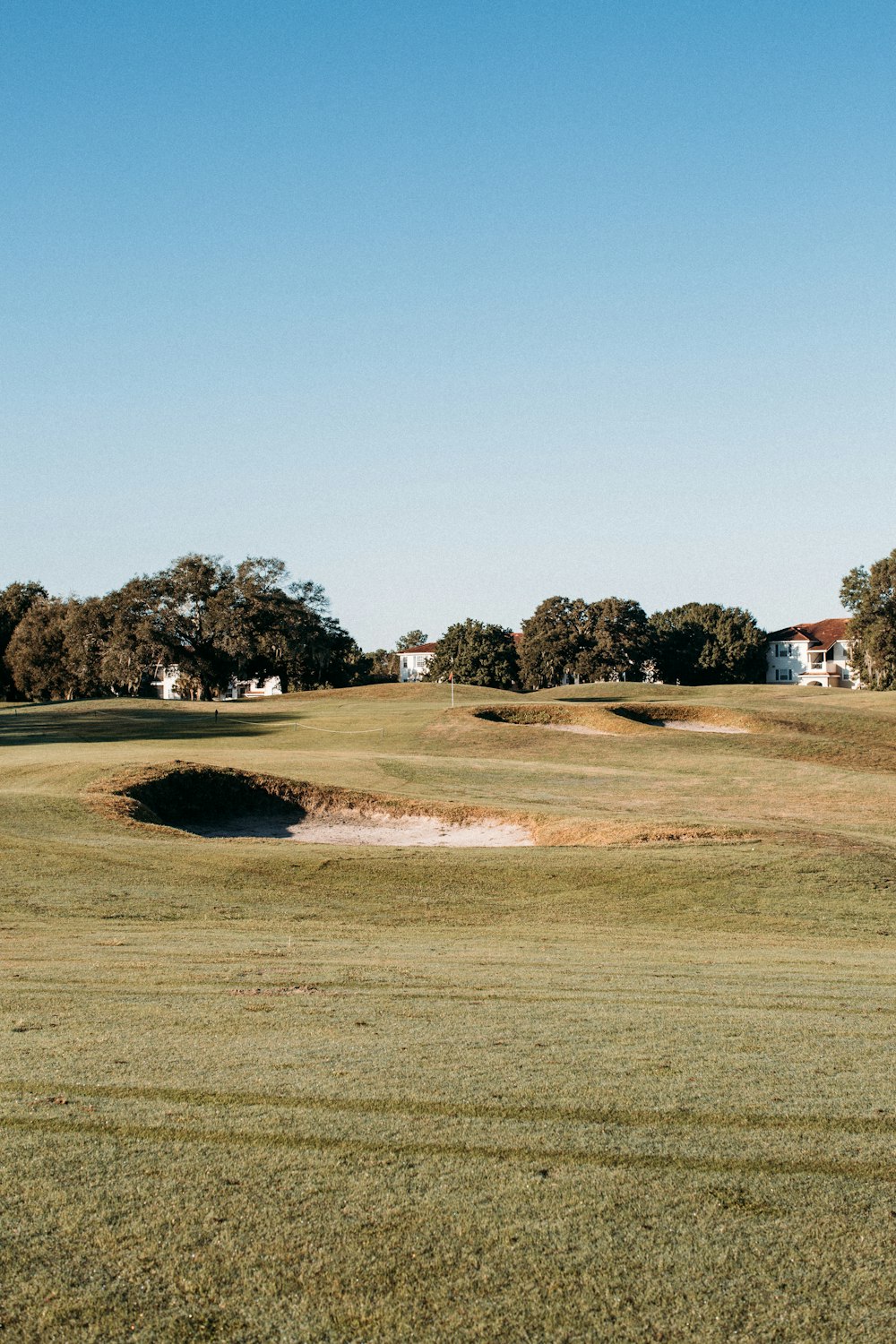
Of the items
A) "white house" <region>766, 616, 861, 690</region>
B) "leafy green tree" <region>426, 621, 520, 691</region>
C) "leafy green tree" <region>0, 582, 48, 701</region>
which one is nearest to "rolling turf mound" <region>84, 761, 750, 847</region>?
"leafy green tree" <region>0, 582, 48, 701</region>

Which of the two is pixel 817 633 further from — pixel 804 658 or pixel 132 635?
pixel 132 635

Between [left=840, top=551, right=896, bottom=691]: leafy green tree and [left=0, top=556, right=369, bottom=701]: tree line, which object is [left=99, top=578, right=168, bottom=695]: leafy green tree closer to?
[left=0, top=556, right=369, bottom=701]: tree line

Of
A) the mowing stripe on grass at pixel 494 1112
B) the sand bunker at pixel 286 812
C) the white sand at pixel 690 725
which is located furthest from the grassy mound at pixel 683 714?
the mowing stripe on grass at pixel 494 1112

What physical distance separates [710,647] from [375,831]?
11693 centimetres

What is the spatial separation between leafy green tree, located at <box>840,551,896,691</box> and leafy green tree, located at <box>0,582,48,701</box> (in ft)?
263

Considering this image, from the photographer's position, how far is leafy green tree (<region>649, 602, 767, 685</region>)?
133500 millimetres

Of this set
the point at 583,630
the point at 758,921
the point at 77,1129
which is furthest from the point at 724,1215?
the point at 583,630

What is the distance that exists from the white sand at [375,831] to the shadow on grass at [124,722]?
18878mm

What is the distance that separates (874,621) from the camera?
11619 centimetres

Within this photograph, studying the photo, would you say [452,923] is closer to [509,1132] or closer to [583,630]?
[509,1132]

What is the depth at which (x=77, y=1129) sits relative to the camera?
245 inches

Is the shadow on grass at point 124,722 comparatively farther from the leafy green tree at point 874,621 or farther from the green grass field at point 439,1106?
the leafy green tree at point 874,621

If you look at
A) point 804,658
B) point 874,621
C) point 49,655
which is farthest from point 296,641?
point 804,658

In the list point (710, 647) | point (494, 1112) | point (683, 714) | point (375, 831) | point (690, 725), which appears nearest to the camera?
point (494, 1112)
